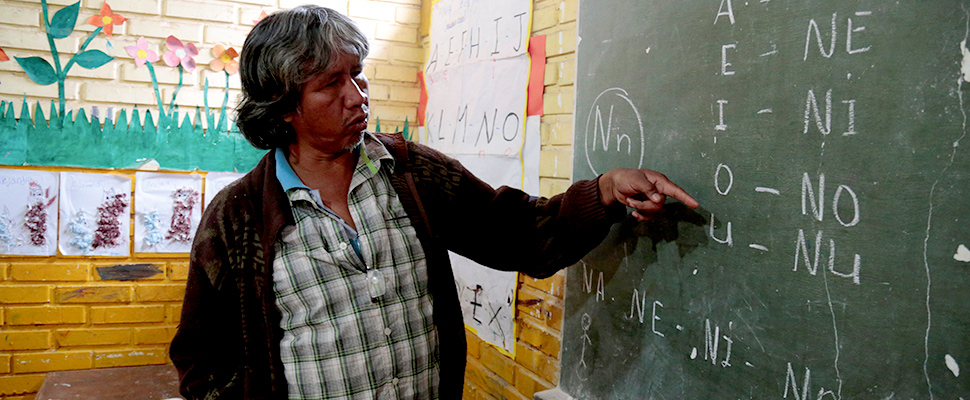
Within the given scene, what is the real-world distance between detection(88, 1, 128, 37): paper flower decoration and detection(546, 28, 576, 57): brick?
1.88 meters

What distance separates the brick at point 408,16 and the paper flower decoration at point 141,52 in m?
1.10

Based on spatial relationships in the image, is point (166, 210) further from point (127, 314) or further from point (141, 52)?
point (141, 52)

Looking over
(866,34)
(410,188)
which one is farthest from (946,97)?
(410,188)

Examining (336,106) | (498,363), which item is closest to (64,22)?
(336,106)

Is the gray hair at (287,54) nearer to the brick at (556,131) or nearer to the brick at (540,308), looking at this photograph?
the brick at (556,131)

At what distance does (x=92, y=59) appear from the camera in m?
2.46

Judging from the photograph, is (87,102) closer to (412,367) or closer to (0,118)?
(0,118)

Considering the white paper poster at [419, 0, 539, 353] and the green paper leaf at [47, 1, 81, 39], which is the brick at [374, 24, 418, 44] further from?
the green paper leaf at [47, 1, 81, 39]

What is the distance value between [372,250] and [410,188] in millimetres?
177

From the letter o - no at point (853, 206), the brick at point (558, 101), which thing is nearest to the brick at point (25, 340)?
the brick at point (558, 101)

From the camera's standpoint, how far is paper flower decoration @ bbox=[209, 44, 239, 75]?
2.61 metres

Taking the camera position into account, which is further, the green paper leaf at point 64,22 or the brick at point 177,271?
the brick at point 177,271

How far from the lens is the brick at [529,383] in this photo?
185 cm

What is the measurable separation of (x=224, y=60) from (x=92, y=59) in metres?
0.51
